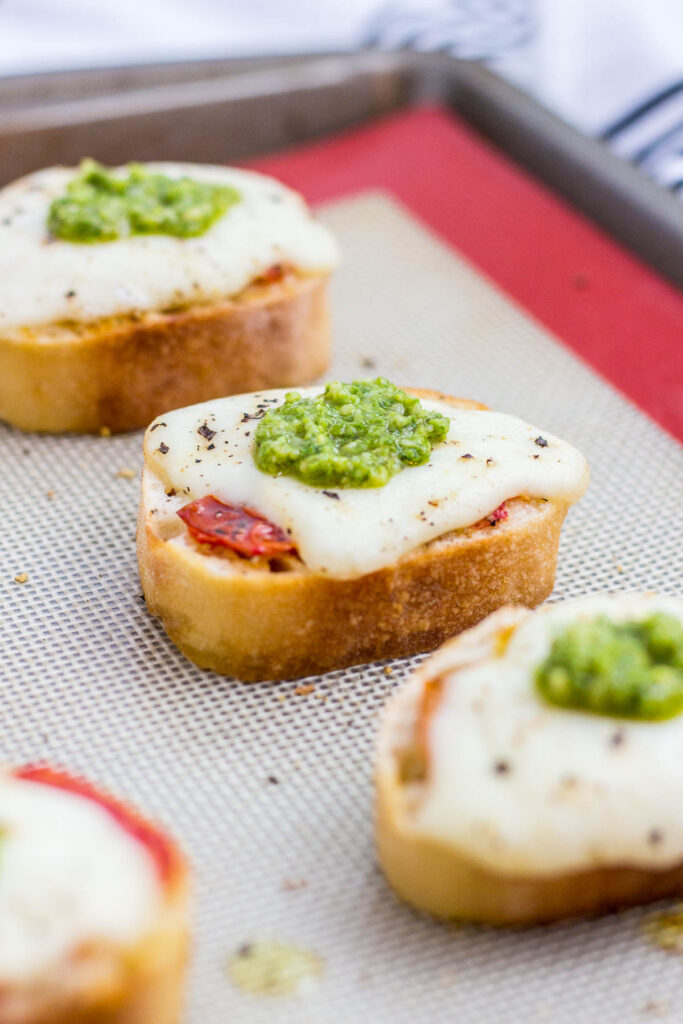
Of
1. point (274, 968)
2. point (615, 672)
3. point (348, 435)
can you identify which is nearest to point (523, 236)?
point (348, 435)

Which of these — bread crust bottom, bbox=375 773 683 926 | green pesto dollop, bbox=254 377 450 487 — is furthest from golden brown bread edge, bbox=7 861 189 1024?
green pesto dollop, bbox=254 377 450 487

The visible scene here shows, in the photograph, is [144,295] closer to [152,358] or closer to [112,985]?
[152,358]

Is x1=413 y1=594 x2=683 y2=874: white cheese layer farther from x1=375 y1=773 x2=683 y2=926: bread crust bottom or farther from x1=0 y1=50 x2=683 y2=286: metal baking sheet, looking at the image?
x1=0 y1=50 x2=683 y2=286: metal baking sheet

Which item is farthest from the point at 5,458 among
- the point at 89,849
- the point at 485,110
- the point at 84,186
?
the point at 485,110

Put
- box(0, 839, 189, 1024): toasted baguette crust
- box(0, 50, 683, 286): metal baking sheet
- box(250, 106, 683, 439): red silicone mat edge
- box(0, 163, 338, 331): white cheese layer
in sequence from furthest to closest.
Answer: box(0, 50, 683, 286): metal baking sheet < box(250, 106, 683, 439): red silicone mat edge < box(0, 163, 338, 331): white cheese layer < box(0, 839, 189, 1024): toasted baguette crust

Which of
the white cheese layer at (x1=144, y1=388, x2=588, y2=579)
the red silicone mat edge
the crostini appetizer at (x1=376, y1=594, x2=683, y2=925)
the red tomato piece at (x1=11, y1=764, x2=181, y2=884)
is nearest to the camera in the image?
the red tomato piece at (x1=11, y1=764, x2=181, y2=884)

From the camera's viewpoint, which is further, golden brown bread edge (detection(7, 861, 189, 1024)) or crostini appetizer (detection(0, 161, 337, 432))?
crostini appetizer (detection(0, 161, 337, 432))
